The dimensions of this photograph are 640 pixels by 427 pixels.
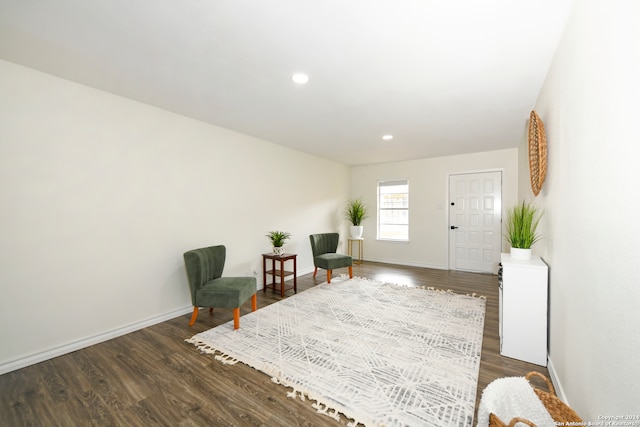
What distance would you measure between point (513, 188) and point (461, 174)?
3.07 ft

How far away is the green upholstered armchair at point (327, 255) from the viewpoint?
4.55 metres

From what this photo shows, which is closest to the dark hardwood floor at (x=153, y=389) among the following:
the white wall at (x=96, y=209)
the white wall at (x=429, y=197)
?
the white wall at (x=96, y=209)

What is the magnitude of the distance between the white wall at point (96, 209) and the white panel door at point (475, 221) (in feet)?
14.3

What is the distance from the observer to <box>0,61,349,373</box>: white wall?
217 centimetres

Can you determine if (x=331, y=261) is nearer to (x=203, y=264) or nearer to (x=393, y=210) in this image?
(x=203, y=264)

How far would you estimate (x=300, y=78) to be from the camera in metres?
2.33

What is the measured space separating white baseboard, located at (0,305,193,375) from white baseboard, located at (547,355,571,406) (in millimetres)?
3671

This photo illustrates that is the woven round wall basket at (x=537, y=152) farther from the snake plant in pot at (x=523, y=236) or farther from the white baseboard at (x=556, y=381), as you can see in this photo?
the white baseboard at (x=556, y=381)

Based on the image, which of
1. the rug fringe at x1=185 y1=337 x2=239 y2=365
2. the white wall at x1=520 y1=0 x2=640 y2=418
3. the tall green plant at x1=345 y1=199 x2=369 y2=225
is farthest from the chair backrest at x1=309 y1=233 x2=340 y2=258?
the white wall at x1=520 y1=0 x2=640 y2=418

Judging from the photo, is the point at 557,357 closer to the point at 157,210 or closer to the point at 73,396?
the point at 73,396

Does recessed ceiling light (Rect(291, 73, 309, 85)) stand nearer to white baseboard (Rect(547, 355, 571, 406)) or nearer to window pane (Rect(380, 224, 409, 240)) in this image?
white baseboard (Rect(547, 355, 571, 406))

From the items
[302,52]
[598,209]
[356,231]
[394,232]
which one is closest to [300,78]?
[302,52]

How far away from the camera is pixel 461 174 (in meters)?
5.46

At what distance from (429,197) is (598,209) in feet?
15.6
